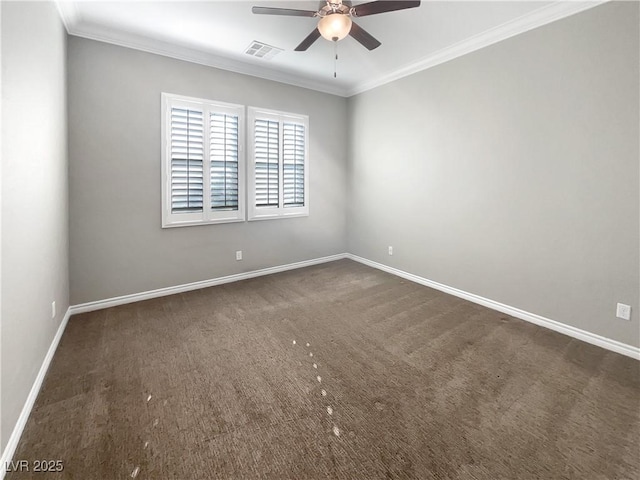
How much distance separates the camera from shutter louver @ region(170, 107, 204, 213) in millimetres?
3717

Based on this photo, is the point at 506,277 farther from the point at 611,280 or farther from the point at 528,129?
the point at 528,129

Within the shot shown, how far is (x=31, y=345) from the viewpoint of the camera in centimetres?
194

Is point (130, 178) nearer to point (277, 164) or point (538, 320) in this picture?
point (277, 164)

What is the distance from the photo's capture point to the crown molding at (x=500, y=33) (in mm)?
2664

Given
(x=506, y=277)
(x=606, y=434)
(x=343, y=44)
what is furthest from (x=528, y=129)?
(x=606, y=434)

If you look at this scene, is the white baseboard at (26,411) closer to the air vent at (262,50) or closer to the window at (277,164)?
the window at (277,164)

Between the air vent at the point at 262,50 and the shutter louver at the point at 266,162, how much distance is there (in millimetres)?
814

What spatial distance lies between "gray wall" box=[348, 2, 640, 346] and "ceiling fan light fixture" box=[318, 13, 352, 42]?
1.88m

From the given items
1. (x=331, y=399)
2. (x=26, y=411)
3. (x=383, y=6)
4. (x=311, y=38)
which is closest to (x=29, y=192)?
(x=26, y=411)

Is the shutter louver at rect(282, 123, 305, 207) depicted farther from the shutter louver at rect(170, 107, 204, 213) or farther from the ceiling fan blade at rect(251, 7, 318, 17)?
the ceiling fan blade at rect(251, 7, 318, 17)

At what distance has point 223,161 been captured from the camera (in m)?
4.07

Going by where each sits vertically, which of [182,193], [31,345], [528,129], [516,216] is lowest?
[31,345]

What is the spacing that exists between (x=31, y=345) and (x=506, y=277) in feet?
13.4

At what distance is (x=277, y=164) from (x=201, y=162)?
112cm
